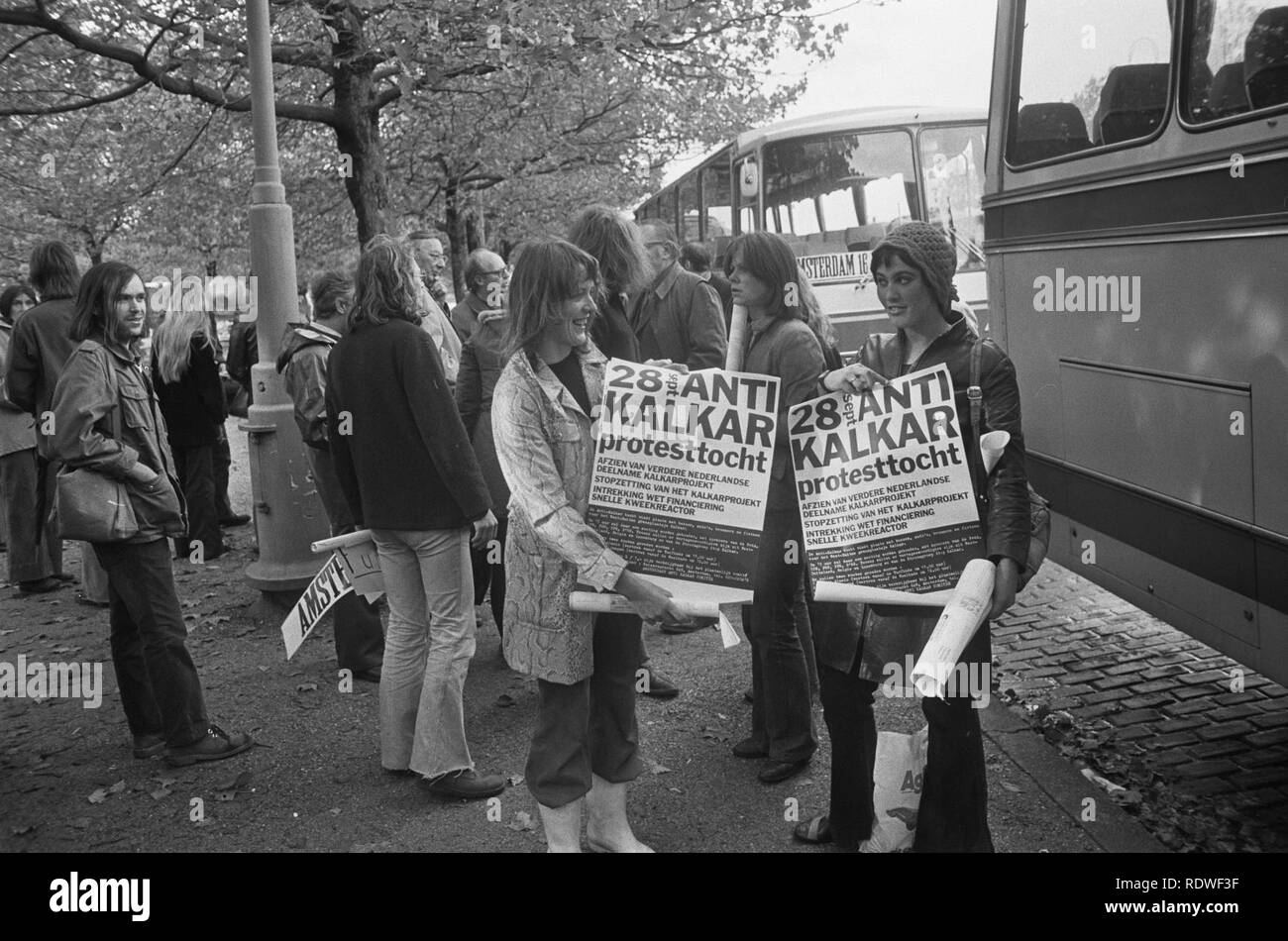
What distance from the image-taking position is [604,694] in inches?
150

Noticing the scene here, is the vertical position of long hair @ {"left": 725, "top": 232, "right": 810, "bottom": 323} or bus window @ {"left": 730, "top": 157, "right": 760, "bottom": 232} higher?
bus window @ {"left": 730, "top": 157, "right": 760, "bottom": 232}

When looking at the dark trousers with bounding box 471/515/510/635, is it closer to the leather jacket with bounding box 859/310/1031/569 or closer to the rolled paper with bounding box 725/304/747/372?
the rolled paper with bounding box 725/304/747/372

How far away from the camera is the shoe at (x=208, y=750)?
5.19 metres

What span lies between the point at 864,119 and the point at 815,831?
10.3m

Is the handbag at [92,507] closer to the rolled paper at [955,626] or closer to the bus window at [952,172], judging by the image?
the rolled paper at [955,626]

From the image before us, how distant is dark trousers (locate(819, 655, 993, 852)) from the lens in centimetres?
352

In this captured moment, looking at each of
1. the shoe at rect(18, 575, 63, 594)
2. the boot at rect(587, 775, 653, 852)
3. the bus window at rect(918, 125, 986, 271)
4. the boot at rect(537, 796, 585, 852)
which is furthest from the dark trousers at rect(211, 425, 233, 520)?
the bus window at rect(918, 125, 986, 271)

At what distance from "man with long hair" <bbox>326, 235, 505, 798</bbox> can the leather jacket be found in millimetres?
1884

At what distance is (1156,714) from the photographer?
5.31m

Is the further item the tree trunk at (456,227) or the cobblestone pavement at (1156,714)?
the tree trunk at (456,227)

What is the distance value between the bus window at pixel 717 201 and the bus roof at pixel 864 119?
2003 mm

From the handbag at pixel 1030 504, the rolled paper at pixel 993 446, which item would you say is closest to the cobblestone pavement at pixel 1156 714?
the handbag at pixel 1030 504
